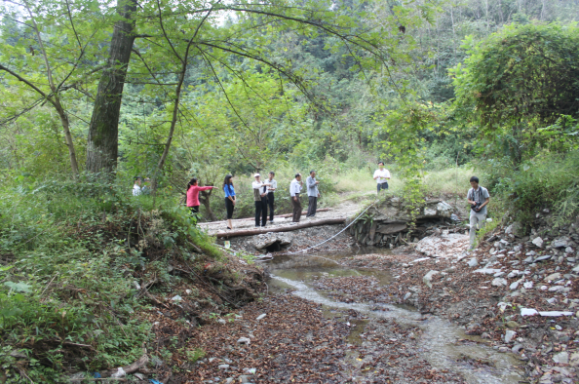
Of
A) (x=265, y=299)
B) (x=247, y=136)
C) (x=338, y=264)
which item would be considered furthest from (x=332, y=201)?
(x=265, y=299)

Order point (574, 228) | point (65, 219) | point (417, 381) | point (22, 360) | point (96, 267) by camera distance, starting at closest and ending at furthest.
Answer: point (22, 360), point (417, 381), point (96, 267), point (65, 219), point (574, 228)

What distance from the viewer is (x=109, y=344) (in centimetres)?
323

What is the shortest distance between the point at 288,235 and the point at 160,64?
7605 mm

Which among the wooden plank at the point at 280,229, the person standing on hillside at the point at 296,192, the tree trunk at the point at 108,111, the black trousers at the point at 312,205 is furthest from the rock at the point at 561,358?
the black trousers at the point at 312,205

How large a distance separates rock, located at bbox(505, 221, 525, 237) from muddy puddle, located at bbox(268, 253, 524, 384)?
2.36 m

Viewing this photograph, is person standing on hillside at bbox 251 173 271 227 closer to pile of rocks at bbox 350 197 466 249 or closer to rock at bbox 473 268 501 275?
pile of rocks at bbox 350 197 466 249

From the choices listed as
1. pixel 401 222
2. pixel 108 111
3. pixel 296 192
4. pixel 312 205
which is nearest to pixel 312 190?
pixel 312 205

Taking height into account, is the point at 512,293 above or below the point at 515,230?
below

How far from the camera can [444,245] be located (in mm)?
9562

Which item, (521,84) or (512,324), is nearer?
(512,324)

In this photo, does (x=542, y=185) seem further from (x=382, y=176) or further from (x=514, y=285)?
(x=382, y=176)

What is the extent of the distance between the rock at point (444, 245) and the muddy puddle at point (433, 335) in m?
Result: 1.87

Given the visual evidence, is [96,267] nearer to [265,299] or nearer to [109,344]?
[109,344]

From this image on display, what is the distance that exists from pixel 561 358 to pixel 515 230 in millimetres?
3140
